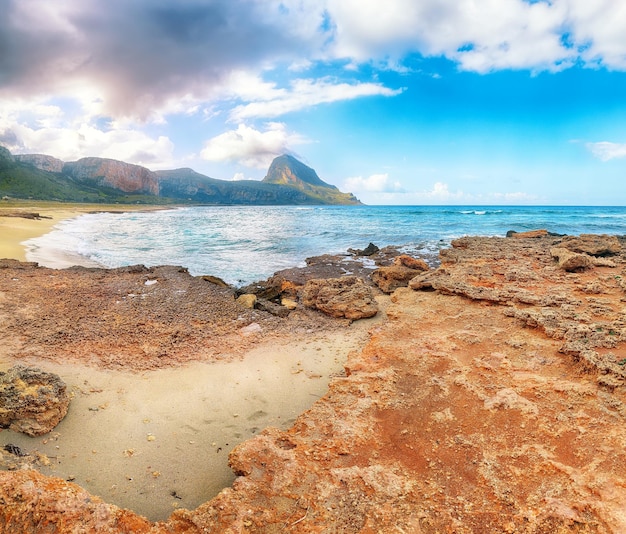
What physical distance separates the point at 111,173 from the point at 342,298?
20539cm

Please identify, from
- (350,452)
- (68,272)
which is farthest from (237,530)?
(68,272)

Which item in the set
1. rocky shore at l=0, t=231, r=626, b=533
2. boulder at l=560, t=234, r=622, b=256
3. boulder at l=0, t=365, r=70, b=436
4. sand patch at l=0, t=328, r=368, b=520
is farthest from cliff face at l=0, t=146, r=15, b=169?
boulder at l=560, t=234, r=622, b=256

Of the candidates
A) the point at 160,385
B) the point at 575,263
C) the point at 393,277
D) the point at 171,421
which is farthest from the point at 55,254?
the point at 575,263

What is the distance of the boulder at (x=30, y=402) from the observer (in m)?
4.46

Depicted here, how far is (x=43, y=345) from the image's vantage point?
6.80m

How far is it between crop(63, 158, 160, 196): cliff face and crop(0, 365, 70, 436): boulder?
196 metres

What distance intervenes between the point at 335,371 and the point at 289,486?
134 inches

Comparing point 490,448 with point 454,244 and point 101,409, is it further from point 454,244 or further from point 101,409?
point 454,244

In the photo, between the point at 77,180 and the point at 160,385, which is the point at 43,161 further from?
the point at 160,385

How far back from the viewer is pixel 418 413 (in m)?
4.28

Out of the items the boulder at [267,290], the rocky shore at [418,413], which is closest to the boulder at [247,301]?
the rocky shore at [418,413]

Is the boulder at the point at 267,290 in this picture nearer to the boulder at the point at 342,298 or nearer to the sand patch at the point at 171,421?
the boulder at the point at 342,298

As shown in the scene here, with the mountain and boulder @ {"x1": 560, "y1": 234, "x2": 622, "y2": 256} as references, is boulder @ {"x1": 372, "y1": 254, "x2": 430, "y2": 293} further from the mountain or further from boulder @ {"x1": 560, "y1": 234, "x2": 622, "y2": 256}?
the mountain

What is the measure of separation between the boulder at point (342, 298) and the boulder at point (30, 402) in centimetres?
610
